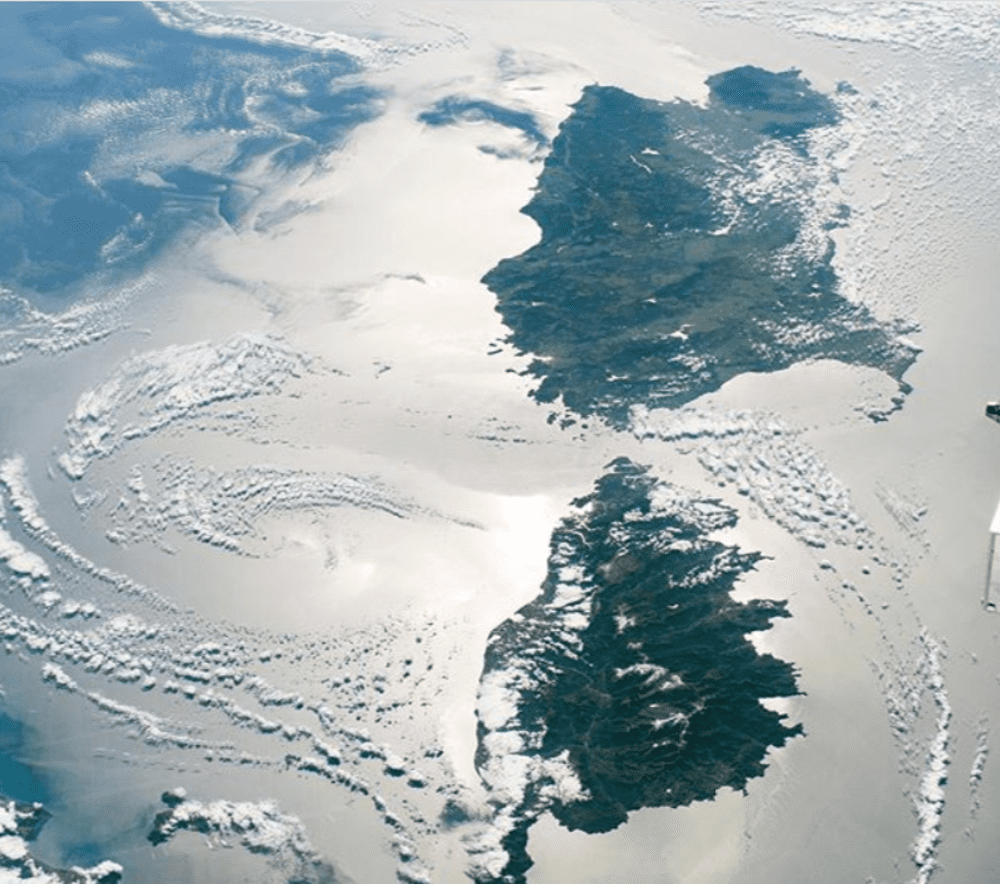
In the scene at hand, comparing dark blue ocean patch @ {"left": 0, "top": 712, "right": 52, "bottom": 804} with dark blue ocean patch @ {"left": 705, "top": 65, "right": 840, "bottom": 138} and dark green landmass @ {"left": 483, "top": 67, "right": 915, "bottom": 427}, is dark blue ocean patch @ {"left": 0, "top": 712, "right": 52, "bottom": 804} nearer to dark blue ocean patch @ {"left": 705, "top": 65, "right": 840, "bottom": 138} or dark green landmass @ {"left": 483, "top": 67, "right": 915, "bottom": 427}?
dark green landmass @ {"left": 483, "top": 67, "right": 915, "bottom": 427}

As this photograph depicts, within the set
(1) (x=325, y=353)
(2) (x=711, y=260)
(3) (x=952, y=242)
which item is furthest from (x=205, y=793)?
(3) (x=952, y=242)

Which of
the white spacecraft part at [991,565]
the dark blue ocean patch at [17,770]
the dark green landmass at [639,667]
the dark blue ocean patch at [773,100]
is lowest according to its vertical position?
the dark blue ocean patch at [17,770]

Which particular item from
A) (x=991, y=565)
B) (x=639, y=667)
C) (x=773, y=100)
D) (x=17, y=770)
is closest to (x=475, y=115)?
(x=773, y=100)

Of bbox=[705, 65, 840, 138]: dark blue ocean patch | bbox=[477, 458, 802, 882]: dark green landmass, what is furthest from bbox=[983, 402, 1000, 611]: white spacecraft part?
bbox=[705, 65, 840, 138]: dark blue ocean patch

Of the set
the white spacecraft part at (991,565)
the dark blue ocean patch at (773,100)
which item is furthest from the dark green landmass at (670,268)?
the white spacecraft part at (991,565)

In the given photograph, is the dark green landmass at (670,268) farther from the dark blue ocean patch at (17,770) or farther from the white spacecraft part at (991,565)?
the dark blue ocean patch at (17,770)
